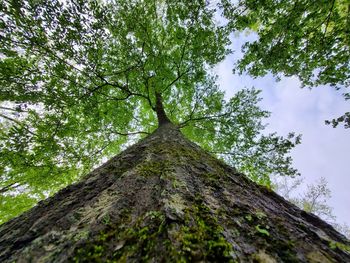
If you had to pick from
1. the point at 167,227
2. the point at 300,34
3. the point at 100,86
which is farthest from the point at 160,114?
the point at 167,227

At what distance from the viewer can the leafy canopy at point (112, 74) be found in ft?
13.2

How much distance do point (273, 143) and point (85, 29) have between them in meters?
5.73

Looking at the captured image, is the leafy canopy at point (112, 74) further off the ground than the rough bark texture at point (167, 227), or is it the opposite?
the leafy canopy at point (112, 74)

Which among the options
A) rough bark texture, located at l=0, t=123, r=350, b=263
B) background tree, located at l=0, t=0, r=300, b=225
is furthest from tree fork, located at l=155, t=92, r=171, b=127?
rough bark texture, located at l=0, t=123, r=350, b=263

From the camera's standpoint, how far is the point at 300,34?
4484 mm

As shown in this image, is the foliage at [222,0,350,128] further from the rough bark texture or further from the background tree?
the rough bark texture

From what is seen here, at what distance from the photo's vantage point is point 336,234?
49.8 inches

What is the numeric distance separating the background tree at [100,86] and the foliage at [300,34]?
0.90 meters

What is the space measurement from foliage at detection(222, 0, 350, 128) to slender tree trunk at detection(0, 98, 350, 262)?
392 cm

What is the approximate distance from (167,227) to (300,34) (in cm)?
523

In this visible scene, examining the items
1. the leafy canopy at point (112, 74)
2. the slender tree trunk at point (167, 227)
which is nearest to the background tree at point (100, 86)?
the leafy canopy at point (112, 74)

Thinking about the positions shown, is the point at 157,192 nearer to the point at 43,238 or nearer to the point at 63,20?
the point at 43,238

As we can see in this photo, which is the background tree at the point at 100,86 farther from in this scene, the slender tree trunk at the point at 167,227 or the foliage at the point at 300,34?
the slender tree trunk at the point at 167,227

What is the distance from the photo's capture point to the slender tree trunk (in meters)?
0.88
